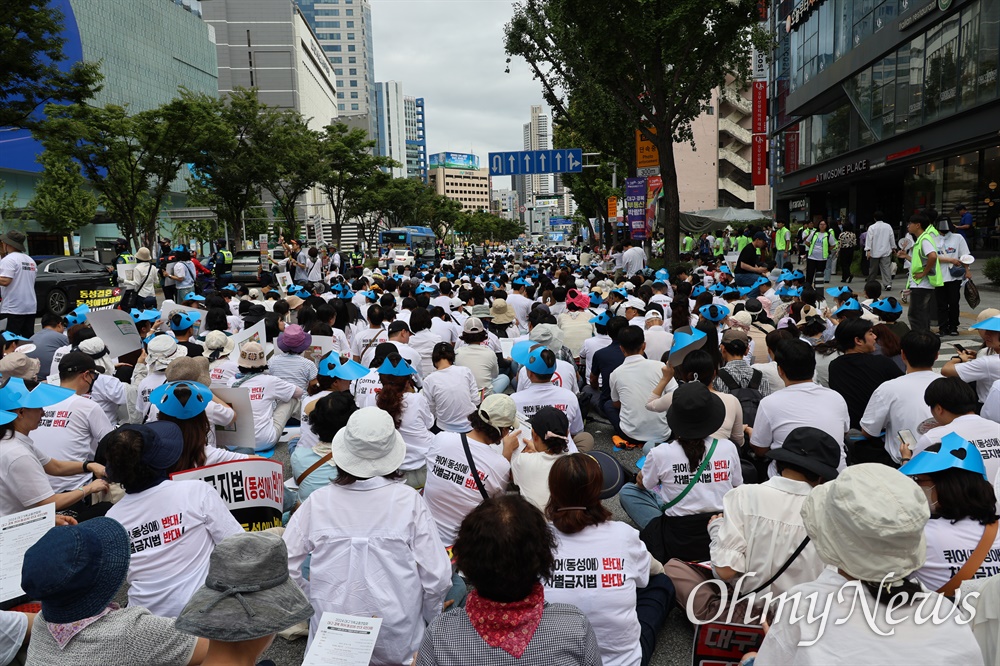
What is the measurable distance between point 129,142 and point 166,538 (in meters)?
25.8

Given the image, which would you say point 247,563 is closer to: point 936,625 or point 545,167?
point 936,625

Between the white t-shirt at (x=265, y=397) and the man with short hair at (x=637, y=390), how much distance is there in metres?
3.03

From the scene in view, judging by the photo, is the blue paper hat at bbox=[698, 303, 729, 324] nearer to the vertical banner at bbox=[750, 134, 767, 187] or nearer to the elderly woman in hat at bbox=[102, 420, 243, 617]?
the elderly woman in hat at bbox=[102, 420, 243, 617]

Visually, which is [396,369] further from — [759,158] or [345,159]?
[759,158]

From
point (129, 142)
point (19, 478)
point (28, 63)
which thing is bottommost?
point (19, 478)

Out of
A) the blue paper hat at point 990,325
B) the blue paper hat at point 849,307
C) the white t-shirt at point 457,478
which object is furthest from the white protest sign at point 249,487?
the blue paper hat at point 849,307

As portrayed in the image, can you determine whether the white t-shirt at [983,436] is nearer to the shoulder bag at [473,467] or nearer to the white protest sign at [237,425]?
the shoulder bag at [473,467]

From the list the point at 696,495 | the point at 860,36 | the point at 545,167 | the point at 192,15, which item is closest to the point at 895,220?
the point at 860,36

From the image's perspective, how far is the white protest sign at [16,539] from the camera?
2859 mm

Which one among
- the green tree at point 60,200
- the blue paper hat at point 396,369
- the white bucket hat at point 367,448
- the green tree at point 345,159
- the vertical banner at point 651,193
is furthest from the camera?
the green tree at point 345,159

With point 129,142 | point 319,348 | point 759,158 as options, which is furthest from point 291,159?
point 759,158

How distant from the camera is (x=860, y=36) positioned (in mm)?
25156

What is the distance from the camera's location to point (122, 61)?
60.0 meters

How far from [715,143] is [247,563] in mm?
62257
